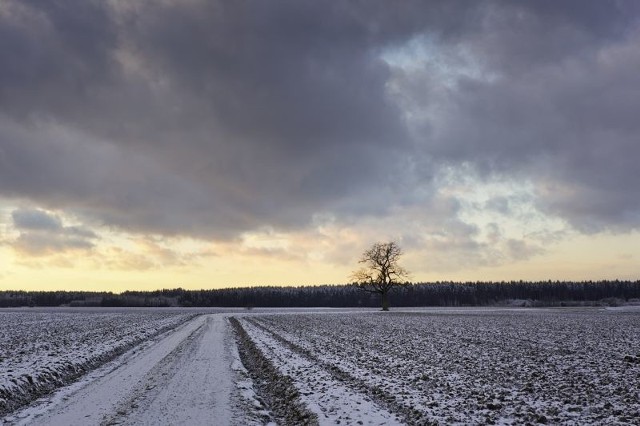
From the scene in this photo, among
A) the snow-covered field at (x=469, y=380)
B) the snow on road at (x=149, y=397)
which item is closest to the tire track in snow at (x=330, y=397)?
the snow-covered field at (x=469, y=380)

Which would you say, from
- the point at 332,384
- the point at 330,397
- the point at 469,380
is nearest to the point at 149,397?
the point at 330,397

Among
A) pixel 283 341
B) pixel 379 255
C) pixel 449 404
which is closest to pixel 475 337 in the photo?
pixel 283 341

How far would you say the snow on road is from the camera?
10945 millimetres

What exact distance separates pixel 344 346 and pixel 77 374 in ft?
43.7

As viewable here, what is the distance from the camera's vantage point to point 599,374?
1509cm

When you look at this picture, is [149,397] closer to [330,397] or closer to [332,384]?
[330,397]

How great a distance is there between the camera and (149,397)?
13.2 metres

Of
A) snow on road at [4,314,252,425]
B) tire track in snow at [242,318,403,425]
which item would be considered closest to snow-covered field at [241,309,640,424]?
tire track in snow at [242,318,403,425]

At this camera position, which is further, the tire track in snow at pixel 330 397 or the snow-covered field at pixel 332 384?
the snow-covered field at pixel 332 384

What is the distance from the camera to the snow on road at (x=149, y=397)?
35.9 ft

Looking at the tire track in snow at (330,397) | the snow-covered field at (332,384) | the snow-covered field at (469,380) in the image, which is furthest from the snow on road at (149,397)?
the snow-covered field at (469,380)

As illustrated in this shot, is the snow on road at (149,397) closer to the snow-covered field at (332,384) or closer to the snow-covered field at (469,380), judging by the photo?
the snow-covered field at (332,384)

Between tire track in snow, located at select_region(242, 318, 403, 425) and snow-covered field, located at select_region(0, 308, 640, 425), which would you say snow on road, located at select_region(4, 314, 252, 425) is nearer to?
snow-covered field, located at select_region(0, 308, 640, 425)

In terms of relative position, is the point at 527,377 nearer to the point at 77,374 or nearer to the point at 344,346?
the point at 344,346
